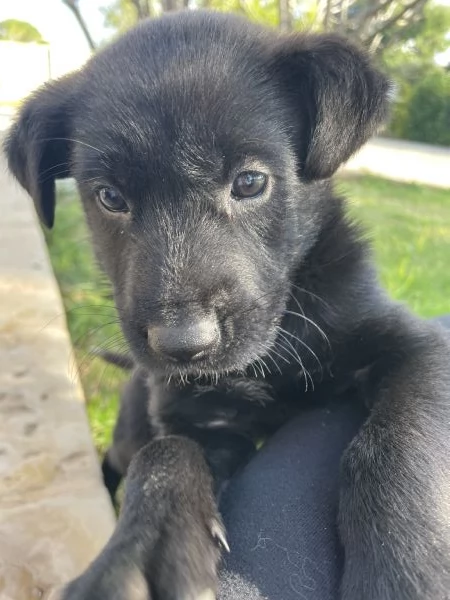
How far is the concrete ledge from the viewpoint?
1.67 meters

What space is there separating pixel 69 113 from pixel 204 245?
2.24ft

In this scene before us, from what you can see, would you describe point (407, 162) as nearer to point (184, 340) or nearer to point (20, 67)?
point (20, 67)

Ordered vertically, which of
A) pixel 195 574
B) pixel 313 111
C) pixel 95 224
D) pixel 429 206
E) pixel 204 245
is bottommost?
pixel 429 206

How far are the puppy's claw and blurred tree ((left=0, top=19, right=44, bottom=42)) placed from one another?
30.7 ft

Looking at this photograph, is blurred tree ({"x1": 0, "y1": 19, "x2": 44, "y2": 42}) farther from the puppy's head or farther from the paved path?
the puppy's head

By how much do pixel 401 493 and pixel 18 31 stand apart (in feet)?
34.3

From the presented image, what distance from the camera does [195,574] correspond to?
1169mm

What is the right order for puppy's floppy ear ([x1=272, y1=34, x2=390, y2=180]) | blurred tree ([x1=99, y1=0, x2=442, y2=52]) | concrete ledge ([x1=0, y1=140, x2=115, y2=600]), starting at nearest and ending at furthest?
puppy's floppy ear ([x1=272, y1=34, x2=390, y2=180])
concrete ledge ([x1=0, y1=140, x2=115, y2=600])
blurred tree ([x1=99, y1=0, x2=442, y2=52])

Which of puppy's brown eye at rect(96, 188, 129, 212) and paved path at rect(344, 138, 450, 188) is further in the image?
paved path at rect(344, 138, 450, 188)

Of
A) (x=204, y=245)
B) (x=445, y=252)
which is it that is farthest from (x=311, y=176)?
(x=445, y=252)

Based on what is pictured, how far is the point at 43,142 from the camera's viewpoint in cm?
184

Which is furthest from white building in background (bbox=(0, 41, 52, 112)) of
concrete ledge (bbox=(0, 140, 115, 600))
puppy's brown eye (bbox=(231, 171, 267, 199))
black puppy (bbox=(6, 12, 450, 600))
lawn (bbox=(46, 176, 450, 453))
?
puppy's brown eye (bbox=(231, 171, 267, 199))

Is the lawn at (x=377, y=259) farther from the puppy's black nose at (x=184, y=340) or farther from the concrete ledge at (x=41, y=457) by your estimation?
the puppy's black nose at (x=184, y=340)

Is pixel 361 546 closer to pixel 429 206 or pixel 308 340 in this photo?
pixel 308 340
